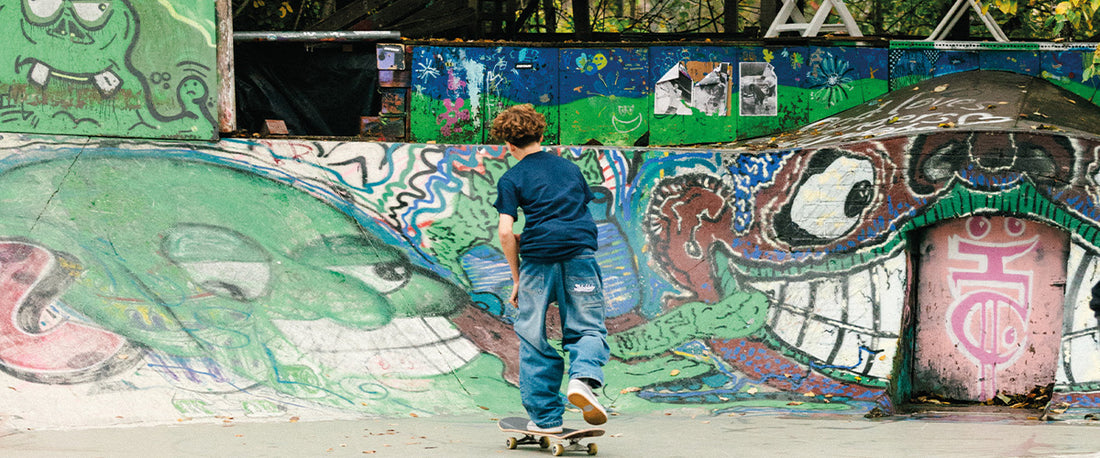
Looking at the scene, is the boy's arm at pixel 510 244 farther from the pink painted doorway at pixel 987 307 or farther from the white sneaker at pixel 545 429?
the pink painted doorway at pixel 987 307

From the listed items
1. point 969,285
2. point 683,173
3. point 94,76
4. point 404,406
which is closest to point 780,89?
point 683,173

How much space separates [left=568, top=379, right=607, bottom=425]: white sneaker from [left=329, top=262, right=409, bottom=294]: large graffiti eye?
295 cm

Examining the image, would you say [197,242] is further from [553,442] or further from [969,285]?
[969,285]

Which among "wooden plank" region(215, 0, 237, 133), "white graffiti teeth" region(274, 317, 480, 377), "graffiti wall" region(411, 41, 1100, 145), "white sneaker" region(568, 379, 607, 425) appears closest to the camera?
"white sneaker" region(568, 379, 607, 425)

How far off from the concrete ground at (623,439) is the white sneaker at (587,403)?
0.40m

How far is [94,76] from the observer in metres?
7.73

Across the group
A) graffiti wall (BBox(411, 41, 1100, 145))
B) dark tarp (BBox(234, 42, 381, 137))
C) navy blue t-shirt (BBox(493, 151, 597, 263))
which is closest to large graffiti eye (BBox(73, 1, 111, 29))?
dark tarp (BBox(234, 42, 381, 137))

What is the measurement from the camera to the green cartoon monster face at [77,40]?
7.68 metres

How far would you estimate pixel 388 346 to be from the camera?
7207 mm

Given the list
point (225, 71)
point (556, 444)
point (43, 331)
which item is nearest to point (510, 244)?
point (556, 444)

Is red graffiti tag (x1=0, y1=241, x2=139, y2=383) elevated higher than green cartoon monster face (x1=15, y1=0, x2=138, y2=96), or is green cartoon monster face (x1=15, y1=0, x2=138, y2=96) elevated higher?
green cartoon monster face (x1=15, y1=0, x2=138, y2=96)

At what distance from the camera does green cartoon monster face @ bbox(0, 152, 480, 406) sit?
6.90 metres

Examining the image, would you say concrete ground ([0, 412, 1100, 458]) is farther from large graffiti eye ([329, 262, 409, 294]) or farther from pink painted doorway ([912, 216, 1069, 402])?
large graffiti eye ([329, 262, 409, 294])

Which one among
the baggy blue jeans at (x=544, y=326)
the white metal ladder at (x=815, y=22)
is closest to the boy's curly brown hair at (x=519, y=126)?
the baggy blue jeans at (x=544, y=326)
